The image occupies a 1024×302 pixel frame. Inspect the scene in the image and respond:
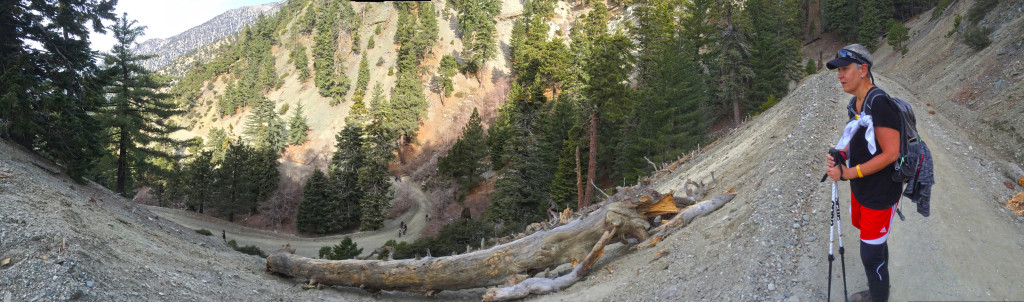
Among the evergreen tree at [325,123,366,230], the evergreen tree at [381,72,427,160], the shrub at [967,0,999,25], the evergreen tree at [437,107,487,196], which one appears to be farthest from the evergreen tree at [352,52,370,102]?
the shrub at [967,0,999,25]

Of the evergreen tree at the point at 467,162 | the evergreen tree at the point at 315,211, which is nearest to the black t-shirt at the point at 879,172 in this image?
the evergreen tree at the point at 315,211

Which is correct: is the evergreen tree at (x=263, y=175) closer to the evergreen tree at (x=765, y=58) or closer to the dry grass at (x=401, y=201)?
the dry grass at (x=401, y=201)

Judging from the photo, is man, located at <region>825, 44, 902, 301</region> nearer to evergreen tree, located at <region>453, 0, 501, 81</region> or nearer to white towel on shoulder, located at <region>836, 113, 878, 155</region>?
white towel on shoulder, located at <region>836, 113, 878, 155</region>

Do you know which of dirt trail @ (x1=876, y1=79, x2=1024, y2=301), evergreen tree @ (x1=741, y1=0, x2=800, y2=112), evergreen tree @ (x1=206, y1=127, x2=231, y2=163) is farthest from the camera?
evergreen tree @ (x1=206, y1=127, x2=231, y2=163)

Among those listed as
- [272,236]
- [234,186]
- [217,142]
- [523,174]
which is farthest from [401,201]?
[217,142]

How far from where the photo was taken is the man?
426 cm

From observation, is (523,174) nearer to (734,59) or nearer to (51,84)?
(734,59)

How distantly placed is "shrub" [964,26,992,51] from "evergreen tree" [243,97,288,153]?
69404 millimetres

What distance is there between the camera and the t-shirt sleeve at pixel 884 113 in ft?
13.9

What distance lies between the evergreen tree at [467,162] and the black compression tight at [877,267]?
44.8 metres

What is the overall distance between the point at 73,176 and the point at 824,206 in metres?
26.9

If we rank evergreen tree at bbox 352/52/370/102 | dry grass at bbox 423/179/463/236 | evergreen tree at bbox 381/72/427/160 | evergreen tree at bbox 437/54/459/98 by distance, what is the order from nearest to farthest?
dry grass at bbox 423/179/463/236 → evergreen tree at bbox 381/72/427/160 → evergreen tree at bbox 437/54/459/98 → evergreen tree at bbox 352/52/370/102

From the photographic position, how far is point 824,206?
7305 millimetres

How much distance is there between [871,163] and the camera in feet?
14.0
